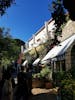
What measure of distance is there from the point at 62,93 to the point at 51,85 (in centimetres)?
1334

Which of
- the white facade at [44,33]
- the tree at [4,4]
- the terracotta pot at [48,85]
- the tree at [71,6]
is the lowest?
the terracotta pot at [48,85]

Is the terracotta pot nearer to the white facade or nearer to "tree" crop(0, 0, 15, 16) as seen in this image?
"tree" crop(0, 0, 15, 16)

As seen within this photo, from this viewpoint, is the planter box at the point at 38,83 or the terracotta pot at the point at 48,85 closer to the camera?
the terracotta pot at the point at 48,85

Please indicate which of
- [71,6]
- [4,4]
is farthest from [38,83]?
[71,6]

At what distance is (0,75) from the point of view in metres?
13.5

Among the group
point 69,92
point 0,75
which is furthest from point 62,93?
point 0,75

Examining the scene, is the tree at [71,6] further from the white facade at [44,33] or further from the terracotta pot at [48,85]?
the white facade at [44,33]

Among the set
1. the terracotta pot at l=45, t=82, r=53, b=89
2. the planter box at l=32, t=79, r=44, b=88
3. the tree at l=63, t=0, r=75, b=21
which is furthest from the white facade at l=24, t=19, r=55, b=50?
the tree at l=63, t=0, r=75, b=21

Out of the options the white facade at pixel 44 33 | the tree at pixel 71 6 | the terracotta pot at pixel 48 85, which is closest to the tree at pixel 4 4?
the tree at pixel 71 6

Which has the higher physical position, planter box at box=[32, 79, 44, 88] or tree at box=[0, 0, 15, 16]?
tree at box=[0, 0, 15, 16]

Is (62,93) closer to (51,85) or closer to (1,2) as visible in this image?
(1,2)

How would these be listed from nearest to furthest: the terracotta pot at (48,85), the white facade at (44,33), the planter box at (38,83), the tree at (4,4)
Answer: the tree at (4,4) → the terracotta pot at (48,85) → the planter box at (38,83) → the white facade at (44,33)

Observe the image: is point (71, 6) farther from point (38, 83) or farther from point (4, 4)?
point (38, 83)

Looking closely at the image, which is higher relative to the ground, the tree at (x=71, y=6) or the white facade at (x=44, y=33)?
the white facade at (x=44, y=33)
